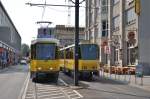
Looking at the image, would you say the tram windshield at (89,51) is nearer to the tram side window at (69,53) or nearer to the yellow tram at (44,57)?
the tram side window at (69,53)

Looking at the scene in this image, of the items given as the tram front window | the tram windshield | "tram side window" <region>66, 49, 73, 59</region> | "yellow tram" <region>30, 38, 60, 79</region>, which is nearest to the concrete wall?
"tram side window" <region>66, 49, 73, 59</region>

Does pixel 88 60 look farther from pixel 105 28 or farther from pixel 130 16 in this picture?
pixel 105 28

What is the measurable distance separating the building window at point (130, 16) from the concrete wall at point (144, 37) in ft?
8.24

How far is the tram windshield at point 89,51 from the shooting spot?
3825 centimetres

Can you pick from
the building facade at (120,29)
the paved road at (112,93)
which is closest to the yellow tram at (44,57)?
the paved road at (112,93)

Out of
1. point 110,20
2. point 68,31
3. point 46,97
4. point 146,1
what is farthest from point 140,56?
→ point 68,31

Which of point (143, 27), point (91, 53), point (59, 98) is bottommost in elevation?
point (59, 98)

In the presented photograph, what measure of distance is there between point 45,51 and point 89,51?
5414mm

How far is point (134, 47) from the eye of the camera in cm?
4984

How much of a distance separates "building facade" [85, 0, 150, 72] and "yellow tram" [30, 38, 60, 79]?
23.4 ft

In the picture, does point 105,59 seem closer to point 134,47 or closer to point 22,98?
point 134,47

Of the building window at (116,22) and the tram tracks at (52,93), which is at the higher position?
the building window at (116,22)

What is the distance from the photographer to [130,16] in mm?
52562

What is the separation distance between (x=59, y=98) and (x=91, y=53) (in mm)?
16677
